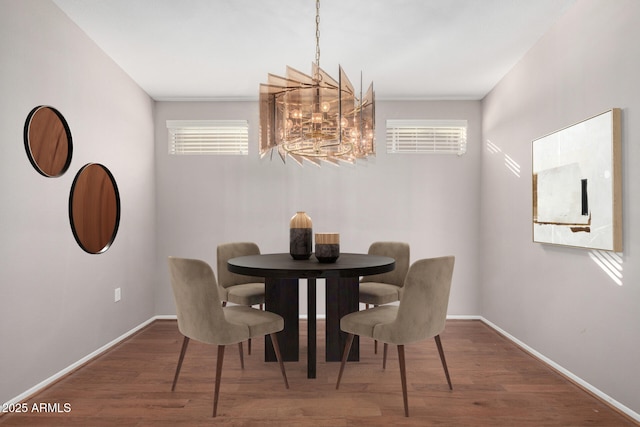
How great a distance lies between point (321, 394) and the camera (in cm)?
237

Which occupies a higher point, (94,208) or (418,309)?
(94,208)

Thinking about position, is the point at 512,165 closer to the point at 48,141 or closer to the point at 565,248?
the point at 565,248

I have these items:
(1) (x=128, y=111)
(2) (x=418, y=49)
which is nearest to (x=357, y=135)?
(2) (x=418, y=49)

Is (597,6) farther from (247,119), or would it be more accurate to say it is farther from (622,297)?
(247,119)

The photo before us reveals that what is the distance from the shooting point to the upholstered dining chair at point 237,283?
3064 millimetres

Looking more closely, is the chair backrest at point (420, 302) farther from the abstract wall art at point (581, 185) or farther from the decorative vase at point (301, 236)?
the abstract wall art at point (581, 185)

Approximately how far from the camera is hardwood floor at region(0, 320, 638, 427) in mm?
2098

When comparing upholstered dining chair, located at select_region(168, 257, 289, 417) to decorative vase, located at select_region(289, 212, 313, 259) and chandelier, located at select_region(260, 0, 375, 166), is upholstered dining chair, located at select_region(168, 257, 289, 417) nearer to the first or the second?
decorative vase, located at select_region(289, 212, 313, 259)

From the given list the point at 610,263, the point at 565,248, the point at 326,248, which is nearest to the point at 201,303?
the point at 326,248

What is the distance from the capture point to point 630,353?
2094 mm

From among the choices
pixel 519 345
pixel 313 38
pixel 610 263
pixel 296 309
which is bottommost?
pixel 519 345

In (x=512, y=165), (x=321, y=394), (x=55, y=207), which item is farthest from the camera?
(x=512, y=165)

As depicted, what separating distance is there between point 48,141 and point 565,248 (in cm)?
358

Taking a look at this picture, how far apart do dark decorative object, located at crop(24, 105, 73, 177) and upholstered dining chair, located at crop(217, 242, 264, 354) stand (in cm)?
133
